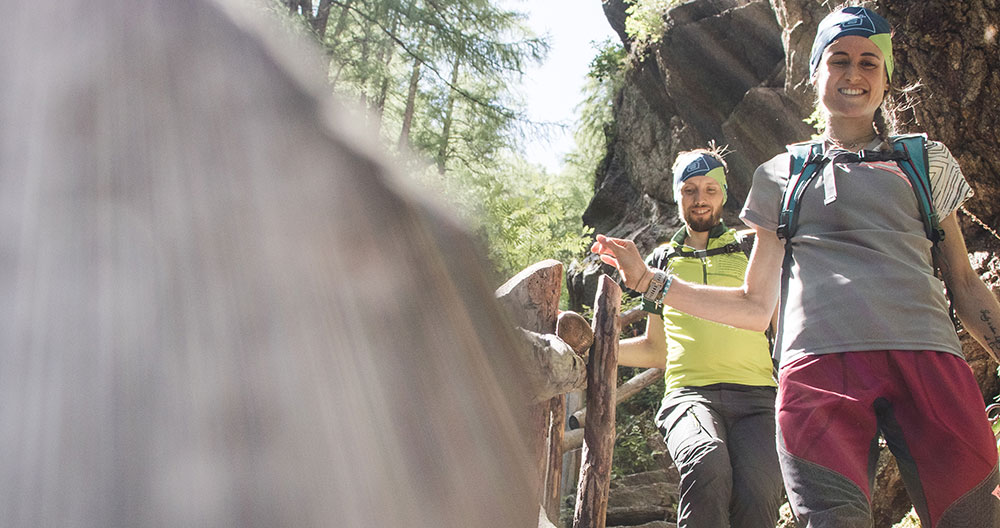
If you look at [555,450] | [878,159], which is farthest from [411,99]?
[878,159]

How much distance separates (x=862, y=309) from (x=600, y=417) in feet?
5.27

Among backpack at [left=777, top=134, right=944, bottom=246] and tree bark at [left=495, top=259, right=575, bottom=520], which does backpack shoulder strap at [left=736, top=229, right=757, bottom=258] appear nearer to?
tree bark at [left=495, top=259, right=575, bottom=520]

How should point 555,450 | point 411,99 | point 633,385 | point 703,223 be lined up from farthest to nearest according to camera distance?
1. point 411,99
2. point 633,385
3. point 555,450
4. point 703,223

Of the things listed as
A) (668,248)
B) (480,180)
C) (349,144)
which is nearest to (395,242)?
(349,144)

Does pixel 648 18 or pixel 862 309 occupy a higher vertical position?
pixel 648 18

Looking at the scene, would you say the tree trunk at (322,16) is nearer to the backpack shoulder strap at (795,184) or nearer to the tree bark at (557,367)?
the tree bark at (557,367)

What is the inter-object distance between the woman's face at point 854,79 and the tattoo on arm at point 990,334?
1.66ft

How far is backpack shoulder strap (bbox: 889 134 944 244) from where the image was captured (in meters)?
1.57

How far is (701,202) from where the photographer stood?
9.68ft

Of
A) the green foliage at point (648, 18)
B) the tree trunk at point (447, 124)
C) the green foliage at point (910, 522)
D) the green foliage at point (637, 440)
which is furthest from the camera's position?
the green foliage at point (648, 18)

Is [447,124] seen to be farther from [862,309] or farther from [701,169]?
[862,309]

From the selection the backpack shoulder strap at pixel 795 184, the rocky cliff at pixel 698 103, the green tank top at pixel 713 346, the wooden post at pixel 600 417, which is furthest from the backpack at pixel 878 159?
the rocky cliff at pixel 698 103

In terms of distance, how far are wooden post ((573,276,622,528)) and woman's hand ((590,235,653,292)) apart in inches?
43.8

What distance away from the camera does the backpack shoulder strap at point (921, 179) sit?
157cm
